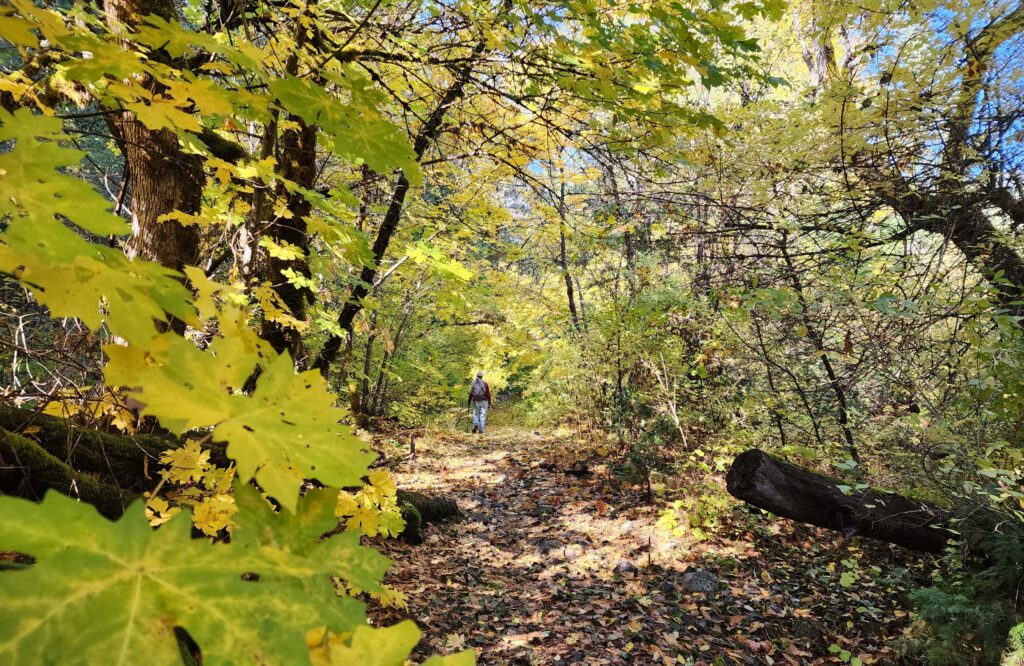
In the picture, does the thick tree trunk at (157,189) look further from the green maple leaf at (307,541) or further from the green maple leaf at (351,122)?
the green maple leaf at (307,541)

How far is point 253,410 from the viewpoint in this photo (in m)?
0.66

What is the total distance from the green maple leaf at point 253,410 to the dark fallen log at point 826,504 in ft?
15.6

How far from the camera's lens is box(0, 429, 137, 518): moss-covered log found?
6.03 feet

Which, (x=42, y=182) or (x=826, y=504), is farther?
(x=826, y=504)

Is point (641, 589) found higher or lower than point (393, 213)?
lower

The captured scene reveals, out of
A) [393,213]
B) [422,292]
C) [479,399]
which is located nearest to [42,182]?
[393,213]

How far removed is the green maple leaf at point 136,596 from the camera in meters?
0.40

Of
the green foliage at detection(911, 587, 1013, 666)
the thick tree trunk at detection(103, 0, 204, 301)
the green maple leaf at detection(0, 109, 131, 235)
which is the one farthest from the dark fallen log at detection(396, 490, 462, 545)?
the green maple leaf at detection(0, 109, 131, 235)

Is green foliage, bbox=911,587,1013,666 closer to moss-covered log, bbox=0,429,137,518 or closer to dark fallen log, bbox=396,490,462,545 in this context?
dark fallen log, bbox=396,490,462,545

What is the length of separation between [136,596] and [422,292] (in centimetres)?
827

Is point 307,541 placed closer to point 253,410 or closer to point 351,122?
point 253,410

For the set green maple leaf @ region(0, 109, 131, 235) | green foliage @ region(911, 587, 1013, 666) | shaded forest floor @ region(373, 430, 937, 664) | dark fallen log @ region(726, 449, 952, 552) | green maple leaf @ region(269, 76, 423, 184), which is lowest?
shaded forest floor @ region(373, 430, 937, 664)

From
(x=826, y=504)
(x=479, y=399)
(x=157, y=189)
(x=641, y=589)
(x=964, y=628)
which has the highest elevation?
(x=157, y=189)

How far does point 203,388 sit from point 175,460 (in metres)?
1.45
